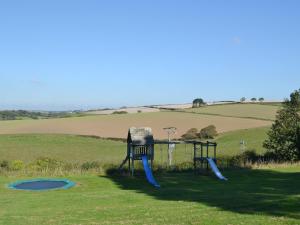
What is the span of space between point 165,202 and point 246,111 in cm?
6057

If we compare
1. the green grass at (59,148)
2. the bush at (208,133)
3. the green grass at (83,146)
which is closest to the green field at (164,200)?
the green grass at (59,148)

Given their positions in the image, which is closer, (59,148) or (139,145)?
(139,145)

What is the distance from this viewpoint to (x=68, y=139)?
5244 centimetres

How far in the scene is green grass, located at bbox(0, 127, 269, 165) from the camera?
40781mm

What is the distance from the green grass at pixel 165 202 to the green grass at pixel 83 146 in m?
18.9

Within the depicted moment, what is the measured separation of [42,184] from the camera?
63.8 ft

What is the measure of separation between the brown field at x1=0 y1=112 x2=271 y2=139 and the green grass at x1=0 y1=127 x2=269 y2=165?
3.56 metres

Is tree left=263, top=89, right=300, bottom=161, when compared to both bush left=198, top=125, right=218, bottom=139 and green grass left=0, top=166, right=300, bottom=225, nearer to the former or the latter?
green grass left=0, top=166, right=300, bottom=225

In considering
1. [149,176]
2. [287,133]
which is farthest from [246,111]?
[149,176]

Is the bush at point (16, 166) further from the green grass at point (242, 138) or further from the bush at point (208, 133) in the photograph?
the bush at point (208, 133)

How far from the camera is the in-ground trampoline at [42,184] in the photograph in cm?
1827

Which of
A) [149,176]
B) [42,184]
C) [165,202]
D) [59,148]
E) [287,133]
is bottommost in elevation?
[59,148]

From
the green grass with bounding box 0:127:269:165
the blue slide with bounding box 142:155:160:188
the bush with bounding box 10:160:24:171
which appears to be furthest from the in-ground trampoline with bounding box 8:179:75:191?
the green grass with bounding box 0:127:269:165

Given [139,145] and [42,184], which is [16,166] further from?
[139,145]
